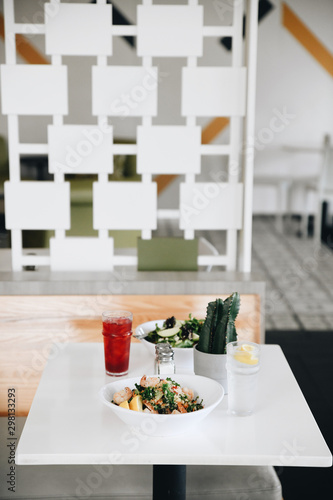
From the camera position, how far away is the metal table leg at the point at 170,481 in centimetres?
118

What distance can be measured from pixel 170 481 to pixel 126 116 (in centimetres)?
113

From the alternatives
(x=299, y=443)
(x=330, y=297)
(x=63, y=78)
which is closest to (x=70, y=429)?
(x=299, y=443)

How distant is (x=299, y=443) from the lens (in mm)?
1043

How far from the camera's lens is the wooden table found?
100cm

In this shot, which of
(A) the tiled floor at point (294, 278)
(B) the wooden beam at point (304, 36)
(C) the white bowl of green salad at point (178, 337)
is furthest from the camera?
(B) the wooden beam at point (304, 36)

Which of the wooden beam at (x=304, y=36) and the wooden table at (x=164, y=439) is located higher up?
the wooden beam at (x=304, y=36)

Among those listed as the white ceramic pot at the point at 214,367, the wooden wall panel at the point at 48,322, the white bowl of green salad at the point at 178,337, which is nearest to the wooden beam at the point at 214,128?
the wooden wall panel at the point at 48,322

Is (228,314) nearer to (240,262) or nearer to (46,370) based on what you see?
(46,370)

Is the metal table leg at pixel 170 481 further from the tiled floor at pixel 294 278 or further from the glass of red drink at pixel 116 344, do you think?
the tiled floor at pixel 294 278

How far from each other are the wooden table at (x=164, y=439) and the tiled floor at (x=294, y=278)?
2.42 m

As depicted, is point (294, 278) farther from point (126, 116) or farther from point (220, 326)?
point (220, 326)

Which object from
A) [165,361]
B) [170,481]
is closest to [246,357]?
[165,361]

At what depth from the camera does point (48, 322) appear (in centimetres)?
182

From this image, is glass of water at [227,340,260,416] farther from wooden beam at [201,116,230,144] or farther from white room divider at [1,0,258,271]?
wooden beam at [201,116,230,144]
